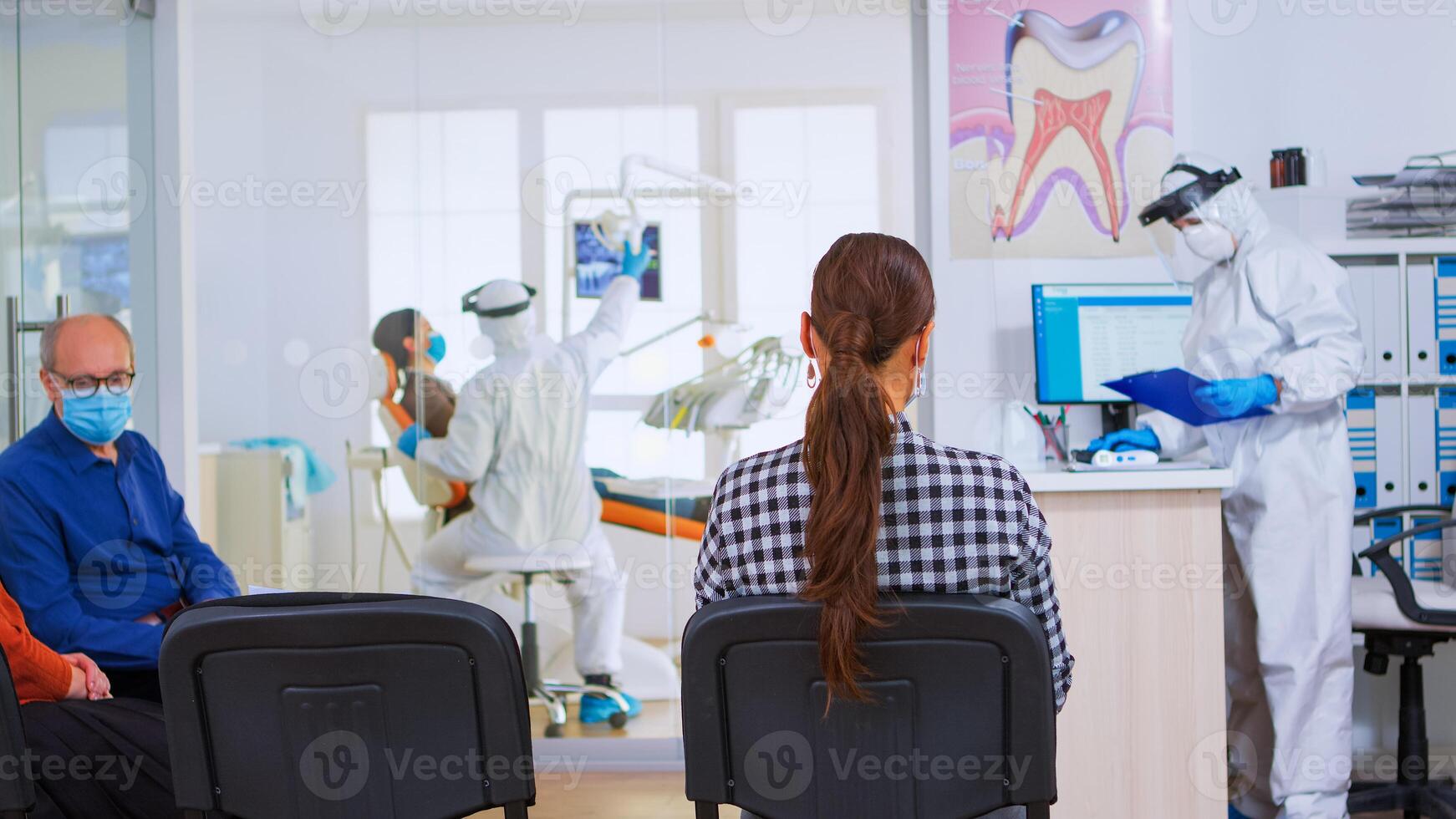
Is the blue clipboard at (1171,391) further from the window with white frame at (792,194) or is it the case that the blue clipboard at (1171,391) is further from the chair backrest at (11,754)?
the chair backrest at (11,754)

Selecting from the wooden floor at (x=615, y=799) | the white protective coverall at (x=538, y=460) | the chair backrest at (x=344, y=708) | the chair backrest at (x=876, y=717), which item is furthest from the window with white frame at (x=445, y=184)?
the chair backrest at (x=876, y=717)

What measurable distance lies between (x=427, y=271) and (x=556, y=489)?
72 cm

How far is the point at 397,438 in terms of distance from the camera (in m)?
3.25

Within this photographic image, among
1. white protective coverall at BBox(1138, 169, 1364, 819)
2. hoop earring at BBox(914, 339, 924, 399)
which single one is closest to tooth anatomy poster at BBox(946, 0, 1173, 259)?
white protective coverall at BBox(1138, 169, 1364, 819)

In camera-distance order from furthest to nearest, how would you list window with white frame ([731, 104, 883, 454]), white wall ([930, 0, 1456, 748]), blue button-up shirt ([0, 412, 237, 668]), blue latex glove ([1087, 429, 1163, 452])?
window with white frame ([731, 104, 883, 454]) < white wall ([930, 0, 1456, 748]) < blue latex glove ([1087, 429, 1163, 452]) < blue button-up shirt ([0, 412, 237, 668])

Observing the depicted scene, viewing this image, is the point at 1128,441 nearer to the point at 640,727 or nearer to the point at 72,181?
the point at 640,727

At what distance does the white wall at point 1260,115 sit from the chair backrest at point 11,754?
7.45 ft

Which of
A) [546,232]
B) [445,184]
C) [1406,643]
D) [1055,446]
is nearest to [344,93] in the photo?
Result: [445,184]

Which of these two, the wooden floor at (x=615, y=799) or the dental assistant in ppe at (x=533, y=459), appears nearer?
the wooden floor at (x=615, y=799)

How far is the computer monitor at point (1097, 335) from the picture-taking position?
9.34ft

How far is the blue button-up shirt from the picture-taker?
1.91 m

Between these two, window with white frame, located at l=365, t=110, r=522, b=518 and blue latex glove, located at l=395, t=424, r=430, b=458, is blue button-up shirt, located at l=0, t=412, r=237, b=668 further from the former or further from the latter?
window with white frame, located at l=365, t=110, r=522, b=518

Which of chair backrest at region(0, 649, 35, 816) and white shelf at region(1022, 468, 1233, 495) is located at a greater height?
white shelf at region(1022, 468, 1233, 495)

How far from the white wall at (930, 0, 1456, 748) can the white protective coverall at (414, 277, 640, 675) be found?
0.94 metres
